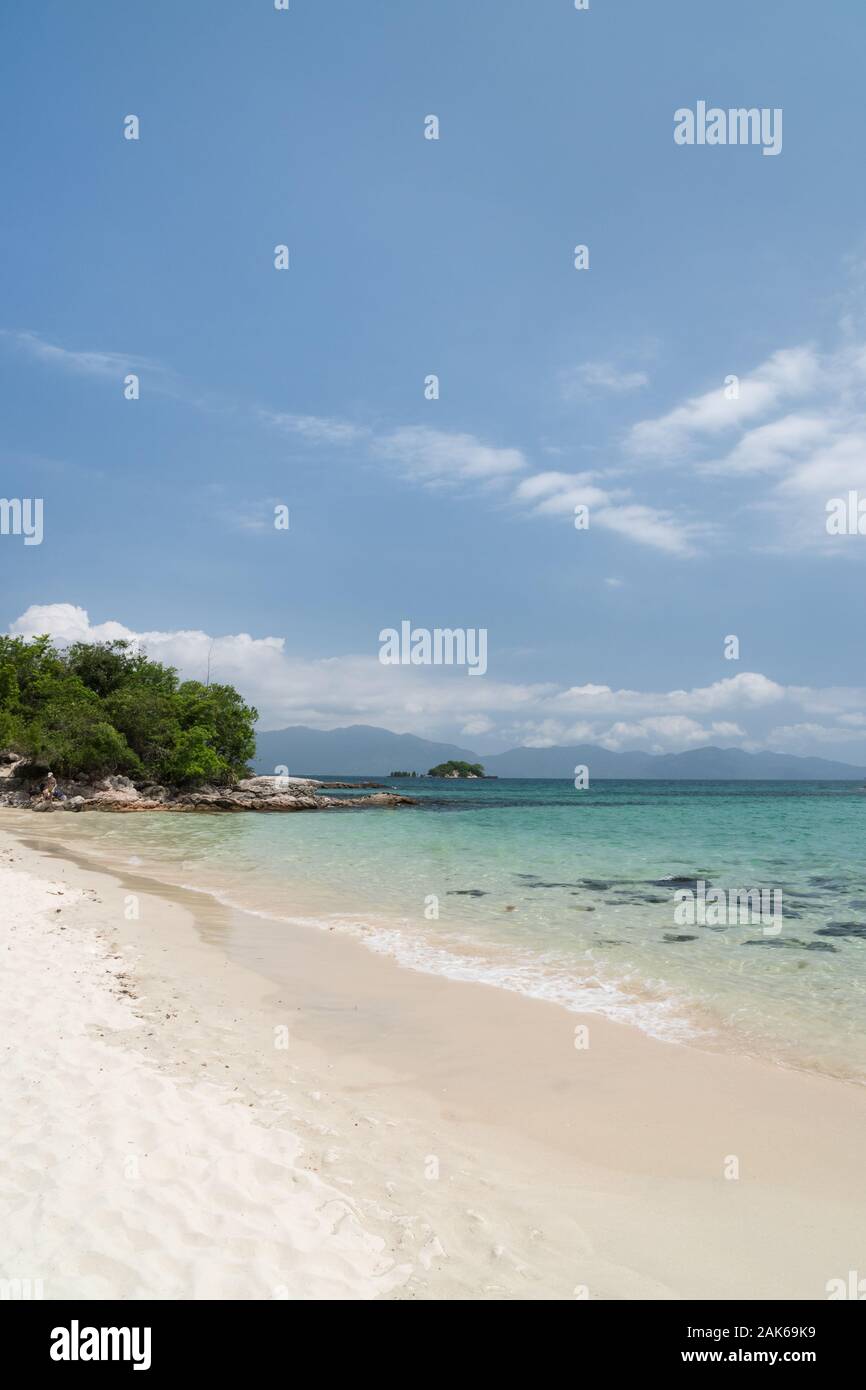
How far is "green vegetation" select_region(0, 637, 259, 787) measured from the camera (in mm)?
52281

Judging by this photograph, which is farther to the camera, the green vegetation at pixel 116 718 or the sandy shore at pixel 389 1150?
the green vegetation at pixel 116 718

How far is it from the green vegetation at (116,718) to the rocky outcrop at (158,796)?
142 centimetres

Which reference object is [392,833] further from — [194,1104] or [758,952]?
[194,1104]

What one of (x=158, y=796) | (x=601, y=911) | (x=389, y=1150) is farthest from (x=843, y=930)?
(x=158, y=796)

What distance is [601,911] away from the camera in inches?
669

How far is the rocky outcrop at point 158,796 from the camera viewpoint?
1953 inches

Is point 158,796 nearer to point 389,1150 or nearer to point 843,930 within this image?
point 843,930

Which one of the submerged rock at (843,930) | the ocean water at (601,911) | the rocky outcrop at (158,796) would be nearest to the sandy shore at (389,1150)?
the ocean water at (601,911)

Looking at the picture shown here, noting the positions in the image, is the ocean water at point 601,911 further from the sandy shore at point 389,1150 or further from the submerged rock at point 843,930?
the sandy shore at point 389,1150

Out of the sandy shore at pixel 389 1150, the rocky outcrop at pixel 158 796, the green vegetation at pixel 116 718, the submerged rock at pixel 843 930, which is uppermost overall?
the green vegetation at pixel 116 718

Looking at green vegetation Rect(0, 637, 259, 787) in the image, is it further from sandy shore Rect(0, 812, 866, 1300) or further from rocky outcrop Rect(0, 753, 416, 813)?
sandy shore Rect(0, 812, 866, 1300)

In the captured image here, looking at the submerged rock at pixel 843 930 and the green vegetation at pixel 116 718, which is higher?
the green vegetation at pixel 116 718
